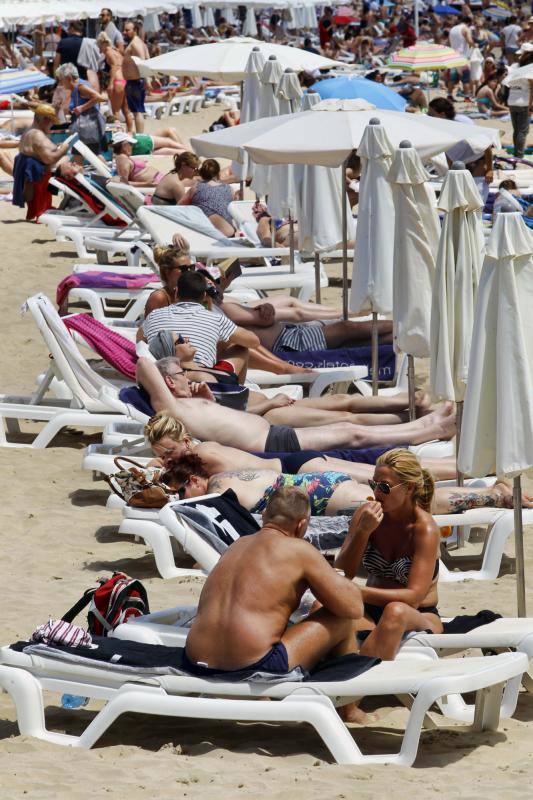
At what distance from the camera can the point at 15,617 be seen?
5.36 m

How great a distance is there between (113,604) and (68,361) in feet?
10.0

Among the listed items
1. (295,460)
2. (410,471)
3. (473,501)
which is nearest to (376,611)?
(410,471)

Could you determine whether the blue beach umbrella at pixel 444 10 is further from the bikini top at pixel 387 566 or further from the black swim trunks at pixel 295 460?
the bikini top at pixel 387 566

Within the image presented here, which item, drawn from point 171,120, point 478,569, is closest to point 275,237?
point 478,569

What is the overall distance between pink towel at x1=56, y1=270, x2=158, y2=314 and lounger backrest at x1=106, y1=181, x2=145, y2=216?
1866 millimetres

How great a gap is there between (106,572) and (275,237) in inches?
246

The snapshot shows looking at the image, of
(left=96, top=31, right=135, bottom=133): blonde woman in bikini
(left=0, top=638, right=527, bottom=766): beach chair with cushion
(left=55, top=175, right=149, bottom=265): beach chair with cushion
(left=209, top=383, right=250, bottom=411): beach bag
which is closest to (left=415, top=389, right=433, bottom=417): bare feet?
(left=209, top=383, right=250, bottom=411): beach bag

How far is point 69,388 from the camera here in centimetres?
777

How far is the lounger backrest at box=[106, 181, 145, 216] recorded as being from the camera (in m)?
11.9

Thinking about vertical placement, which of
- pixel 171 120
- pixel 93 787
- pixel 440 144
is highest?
pixel 440 144

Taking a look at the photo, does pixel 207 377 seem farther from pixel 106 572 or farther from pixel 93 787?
pixel 93 787

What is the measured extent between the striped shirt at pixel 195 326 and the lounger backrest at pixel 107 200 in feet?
16.6

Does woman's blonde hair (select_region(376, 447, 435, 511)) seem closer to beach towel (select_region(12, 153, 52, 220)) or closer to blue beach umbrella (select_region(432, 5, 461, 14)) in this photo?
beach towel (select_region(12, 153, 52, 220))

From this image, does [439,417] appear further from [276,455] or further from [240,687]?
[240,687]
